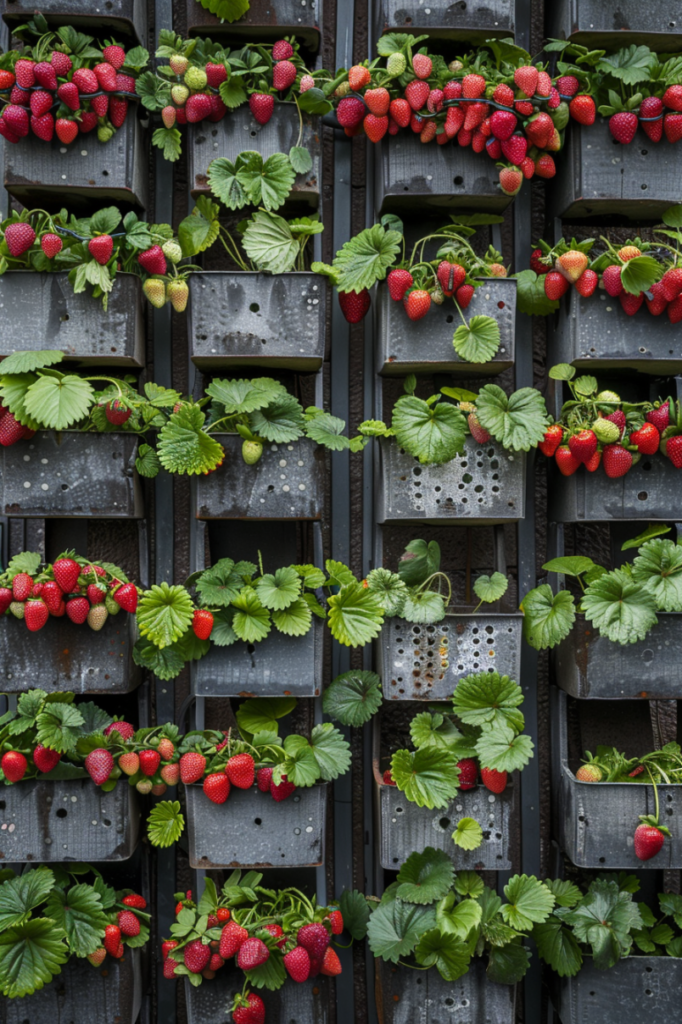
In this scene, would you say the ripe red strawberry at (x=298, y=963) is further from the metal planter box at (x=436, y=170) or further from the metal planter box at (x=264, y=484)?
the metal planter box at (x=436, y=170)

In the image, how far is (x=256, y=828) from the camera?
1882mm

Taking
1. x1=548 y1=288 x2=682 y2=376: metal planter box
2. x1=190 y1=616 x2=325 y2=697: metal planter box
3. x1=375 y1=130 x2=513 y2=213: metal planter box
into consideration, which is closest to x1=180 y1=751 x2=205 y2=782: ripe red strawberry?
x1=190 y1=616 x2=325 y2=697: metal planter box

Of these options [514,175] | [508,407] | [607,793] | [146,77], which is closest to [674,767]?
[607,793]

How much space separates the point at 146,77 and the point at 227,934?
7.03 ft

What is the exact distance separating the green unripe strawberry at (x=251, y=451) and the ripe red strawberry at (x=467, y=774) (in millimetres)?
932

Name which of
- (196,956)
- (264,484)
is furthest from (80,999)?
(264,484)

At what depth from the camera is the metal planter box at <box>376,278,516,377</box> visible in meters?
1.92

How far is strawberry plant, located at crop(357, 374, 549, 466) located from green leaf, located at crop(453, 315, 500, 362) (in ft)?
0.28

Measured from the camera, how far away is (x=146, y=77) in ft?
6.33

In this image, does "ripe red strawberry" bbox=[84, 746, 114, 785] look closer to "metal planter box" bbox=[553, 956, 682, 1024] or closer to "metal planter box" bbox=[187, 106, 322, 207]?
"metal planter box" bbox=[553, 956, 682, 1024]

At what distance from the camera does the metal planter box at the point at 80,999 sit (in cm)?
190

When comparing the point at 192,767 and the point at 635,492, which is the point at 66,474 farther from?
the point at 635,492

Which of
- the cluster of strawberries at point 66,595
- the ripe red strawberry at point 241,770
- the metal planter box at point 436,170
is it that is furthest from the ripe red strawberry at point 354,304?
the ripe red strawberry at point 241,770

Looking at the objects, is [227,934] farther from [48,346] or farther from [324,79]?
[324,79]
